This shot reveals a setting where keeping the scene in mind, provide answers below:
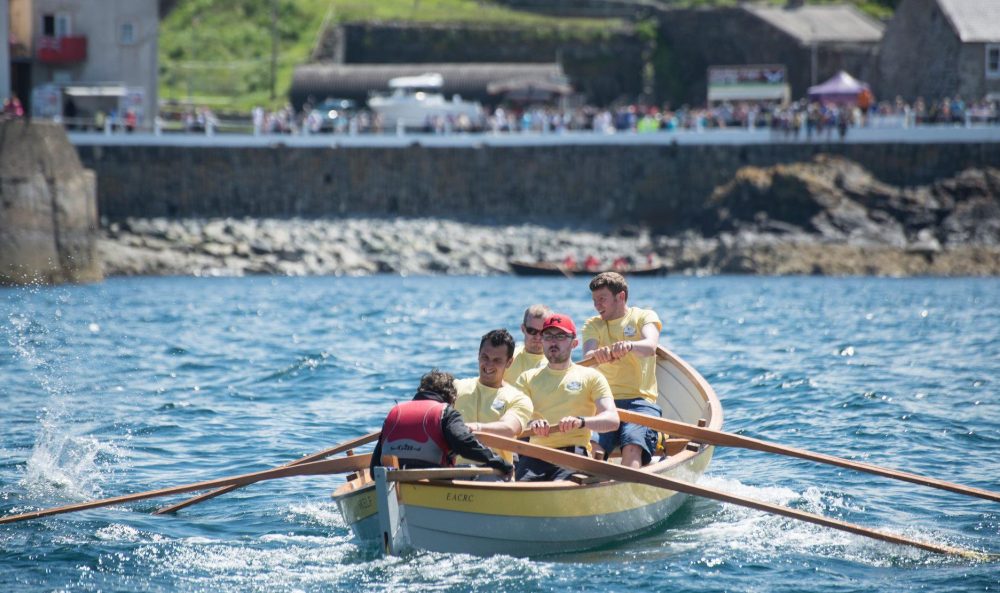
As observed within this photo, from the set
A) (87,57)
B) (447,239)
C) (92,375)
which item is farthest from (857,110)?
(92,375)

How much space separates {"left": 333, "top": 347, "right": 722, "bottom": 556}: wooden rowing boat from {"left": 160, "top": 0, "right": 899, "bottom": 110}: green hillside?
46814 millimetres

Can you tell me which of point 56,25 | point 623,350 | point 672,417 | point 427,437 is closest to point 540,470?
point 427,437

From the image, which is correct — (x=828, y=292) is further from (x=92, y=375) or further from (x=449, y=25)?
(x=449, y=25)

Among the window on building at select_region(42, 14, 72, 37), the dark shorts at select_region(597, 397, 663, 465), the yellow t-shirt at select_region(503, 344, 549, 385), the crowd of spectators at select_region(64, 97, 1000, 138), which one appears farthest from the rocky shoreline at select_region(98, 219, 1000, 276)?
the yellow t-shirt at select_region(503, 344, 549, 385)

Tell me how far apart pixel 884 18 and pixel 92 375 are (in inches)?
2013

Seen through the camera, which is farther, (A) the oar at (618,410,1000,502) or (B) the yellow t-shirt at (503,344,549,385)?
(B) the yellow t-shirt at (503,344,549,385)

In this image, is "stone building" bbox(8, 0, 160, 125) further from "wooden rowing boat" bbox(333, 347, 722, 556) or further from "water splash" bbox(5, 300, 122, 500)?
"wooden rowing boat" bbox(333, 347, 722, 556)

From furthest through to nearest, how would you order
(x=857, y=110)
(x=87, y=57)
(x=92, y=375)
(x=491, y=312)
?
(x=87, y=57)
(x=857, y=110)
(x=491, y=312)
(x=92, y=375)

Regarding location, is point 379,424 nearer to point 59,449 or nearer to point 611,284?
Answer: point 59,449

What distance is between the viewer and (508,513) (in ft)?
32.6

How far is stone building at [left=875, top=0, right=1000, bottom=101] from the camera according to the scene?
4688 centimetres

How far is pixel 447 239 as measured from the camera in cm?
4472

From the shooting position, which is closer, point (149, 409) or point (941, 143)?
point (149, 409)

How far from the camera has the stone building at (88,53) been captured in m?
47.5
